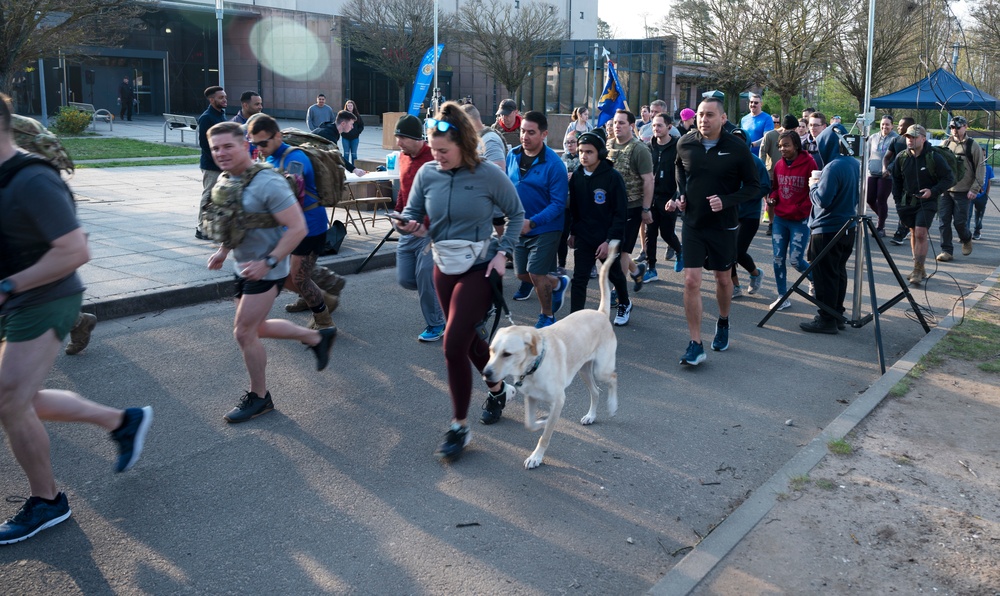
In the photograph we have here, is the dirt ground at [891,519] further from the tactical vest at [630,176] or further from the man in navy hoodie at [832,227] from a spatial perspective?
the tactical vest at [630,176]

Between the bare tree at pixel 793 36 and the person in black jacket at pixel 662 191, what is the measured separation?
20204 mm

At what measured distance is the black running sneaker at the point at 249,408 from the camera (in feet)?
17.6

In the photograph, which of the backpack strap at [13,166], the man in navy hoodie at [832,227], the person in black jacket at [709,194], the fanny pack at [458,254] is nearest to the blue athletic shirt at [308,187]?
the fanny pack at [458,254]

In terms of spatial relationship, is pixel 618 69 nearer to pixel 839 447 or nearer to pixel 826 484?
pixel 839 447

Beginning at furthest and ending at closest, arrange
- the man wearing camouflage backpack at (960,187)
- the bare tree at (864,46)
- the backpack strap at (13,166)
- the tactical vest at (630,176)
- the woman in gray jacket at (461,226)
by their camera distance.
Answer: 1. the bare tree at (864,46)
2. the man wearing camouflage backpack at (960,187)
3. the tactical vest at (630,176)
4. the woman in gray jacket at (461,226)
5. the backpack strap at (13,166)

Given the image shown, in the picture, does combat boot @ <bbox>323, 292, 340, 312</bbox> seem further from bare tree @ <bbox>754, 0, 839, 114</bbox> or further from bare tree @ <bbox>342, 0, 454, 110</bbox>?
bare tree @ <bbox>342, 0, 454, 110</bbox>

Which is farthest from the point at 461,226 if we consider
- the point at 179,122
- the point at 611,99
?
the point at 179,122

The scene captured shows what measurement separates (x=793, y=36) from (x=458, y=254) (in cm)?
2689

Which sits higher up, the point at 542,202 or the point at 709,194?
the point at 709,194

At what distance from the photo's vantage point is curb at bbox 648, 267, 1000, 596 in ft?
11.8

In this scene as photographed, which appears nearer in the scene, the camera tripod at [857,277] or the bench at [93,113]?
the camera tripod at [857,277]

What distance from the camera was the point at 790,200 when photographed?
862cm

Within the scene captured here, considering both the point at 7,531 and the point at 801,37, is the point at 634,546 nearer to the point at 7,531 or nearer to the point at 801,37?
the point at 7,531

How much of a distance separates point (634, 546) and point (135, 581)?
2219 mm
